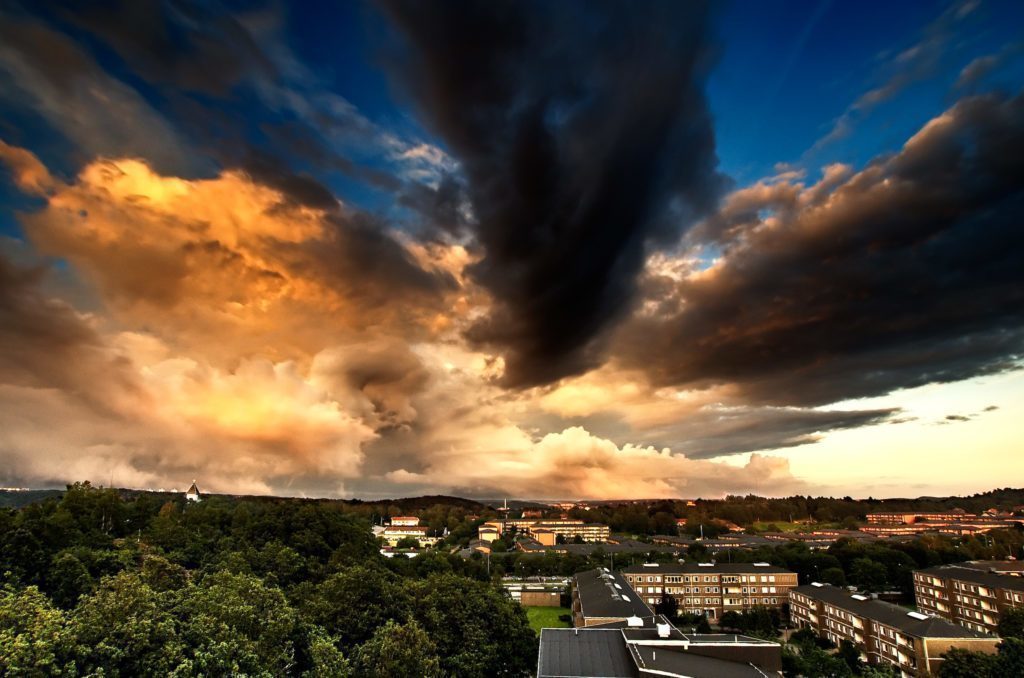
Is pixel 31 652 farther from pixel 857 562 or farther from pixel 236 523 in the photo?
pixel 857 562

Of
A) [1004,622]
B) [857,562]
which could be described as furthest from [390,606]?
[857,562]

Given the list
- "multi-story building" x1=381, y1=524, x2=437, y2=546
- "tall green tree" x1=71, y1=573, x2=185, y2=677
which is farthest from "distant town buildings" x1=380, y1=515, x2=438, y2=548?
"tall green tree" x1=71, y1=573, x2=185, y2=677

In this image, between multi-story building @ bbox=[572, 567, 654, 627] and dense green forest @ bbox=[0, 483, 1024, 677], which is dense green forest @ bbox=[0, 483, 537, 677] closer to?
dense green forest @ bbox=[0, 483, 1024, 677]

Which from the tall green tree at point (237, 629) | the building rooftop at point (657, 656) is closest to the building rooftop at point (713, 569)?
the building rooftop at point (657, 656)

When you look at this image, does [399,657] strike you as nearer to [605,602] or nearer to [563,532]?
[605,602]

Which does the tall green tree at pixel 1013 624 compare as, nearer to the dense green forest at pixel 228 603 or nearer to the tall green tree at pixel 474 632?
the dense green forest at pixel 228 603

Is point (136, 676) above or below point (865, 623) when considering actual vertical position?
above

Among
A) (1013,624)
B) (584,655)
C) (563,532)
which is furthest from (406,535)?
(1013,624)
